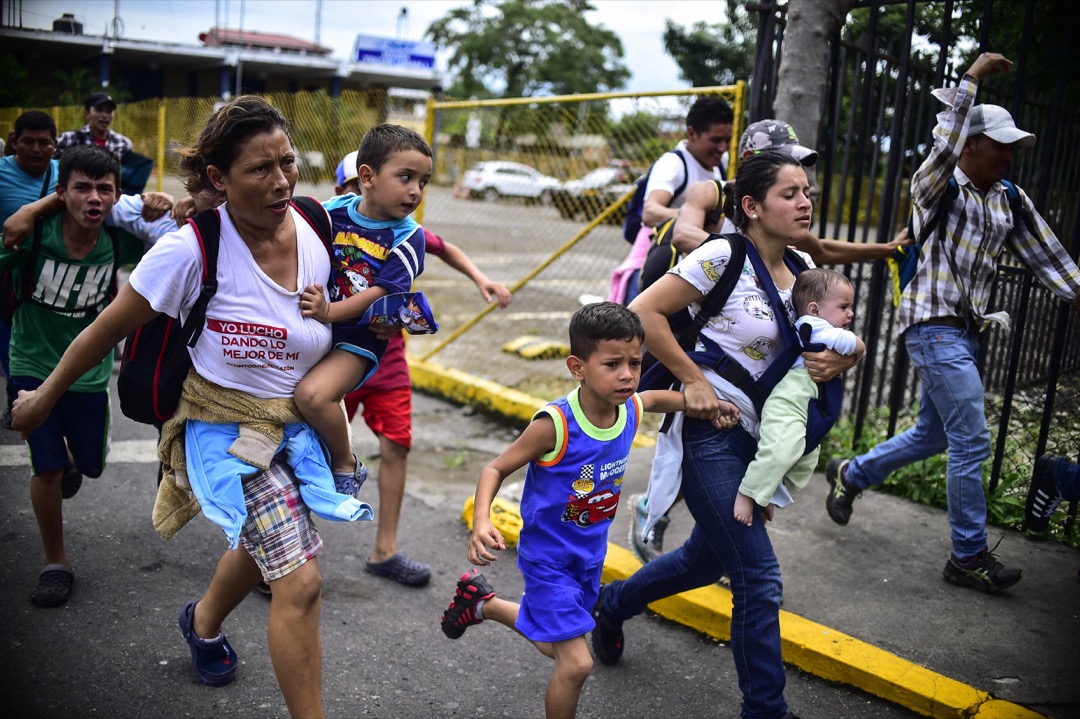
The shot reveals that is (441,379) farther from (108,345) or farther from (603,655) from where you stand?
(108,345)

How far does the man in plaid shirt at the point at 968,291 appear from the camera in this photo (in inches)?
156

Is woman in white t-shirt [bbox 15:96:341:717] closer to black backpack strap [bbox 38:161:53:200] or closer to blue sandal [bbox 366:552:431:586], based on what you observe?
blue sandal [bbox 366:552:431:586]

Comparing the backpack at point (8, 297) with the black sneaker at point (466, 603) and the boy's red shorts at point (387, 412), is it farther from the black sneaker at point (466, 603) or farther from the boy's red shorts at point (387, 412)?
the black sneaker at point (466, 603)

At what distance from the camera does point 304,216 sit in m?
2.93

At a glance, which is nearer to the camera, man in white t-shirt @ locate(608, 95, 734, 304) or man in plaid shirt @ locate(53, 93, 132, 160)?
man in white t-shirt @ locate(608, 95, 734, 304)

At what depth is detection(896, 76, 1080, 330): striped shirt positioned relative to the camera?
4008mm

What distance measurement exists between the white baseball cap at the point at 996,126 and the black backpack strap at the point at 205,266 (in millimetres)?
3123

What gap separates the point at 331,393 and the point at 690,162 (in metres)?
2.73

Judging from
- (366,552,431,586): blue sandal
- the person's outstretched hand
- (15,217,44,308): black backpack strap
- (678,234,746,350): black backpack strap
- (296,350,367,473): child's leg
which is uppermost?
the person's outstretched hand

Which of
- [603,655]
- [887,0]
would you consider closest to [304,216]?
[603,655]

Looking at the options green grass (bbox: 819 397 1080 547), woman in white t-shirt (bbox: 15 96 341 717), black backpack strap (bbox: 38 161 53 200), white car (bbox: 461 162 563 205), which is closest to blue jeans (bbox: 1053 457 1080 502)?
green grass (bbox: 819 397 1080 547)

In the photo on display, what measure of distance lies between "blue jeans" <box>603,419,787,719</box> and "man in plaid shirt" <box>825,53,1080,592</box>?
1.47 m

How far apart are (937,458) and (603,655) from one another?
8.63 feet

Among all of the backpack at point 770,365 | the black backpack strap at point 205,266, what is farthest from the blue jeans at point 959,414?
the black backpack strap at point 205,266
